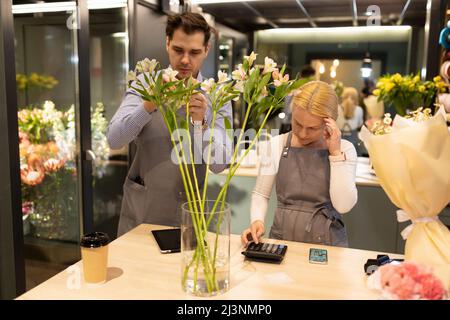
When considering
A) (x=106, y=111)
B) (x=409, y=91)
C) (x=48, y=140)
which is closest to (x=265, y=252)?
(x=48, y=140)

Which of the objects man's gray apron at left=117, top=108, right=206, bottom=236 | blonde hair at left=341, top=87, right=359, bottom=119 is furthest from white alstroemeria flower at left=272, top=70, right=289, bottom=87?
blonde hair at left=341, top=87, right=359, bottom=119

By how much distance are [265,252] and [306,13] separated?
3900 millimetres

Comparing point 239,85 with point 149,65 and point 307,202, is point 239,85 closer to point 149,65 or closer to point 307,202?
point 149,65

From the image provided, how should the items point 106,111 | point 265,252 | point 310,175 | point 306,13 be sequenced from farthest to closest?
point 306,13, point 106,111, point 310,175, point 265,252

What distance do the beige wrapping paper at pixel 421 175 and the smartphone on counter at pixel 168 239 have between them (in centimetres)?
73

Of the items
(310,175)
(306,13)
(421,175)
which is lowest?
(310,175)

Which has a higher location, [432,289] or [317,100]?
[317,100]

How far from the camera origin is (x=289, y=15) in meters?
4.83

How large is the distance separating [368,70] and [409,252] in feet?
16.1

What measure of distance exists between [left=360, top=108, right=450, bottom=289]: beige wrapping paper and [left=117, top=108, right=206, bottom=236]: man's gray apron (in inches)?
39.7

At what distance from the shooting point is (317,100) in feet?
5.42

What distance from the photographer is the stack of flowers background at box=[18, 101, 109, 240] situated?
2.85m
